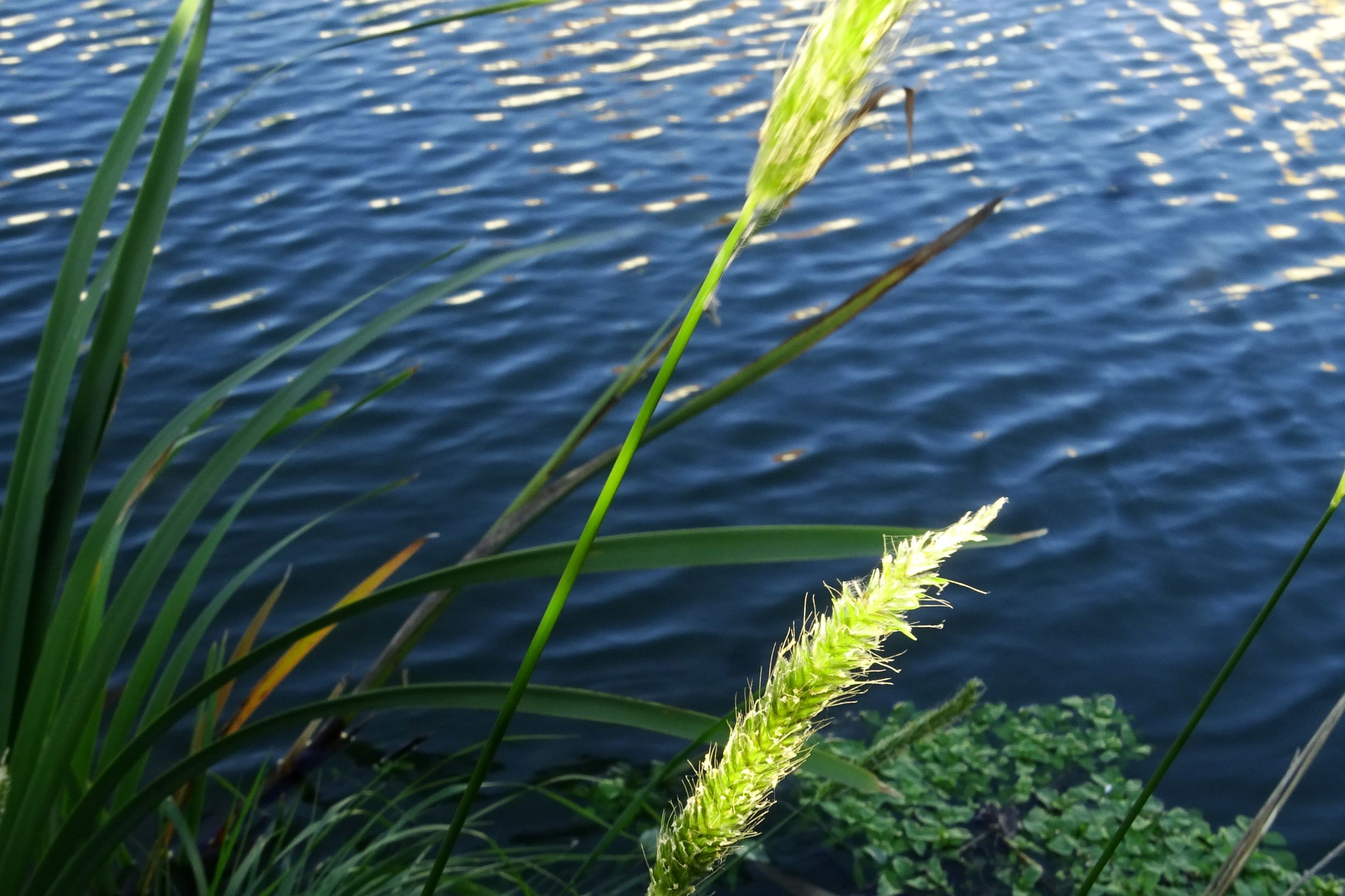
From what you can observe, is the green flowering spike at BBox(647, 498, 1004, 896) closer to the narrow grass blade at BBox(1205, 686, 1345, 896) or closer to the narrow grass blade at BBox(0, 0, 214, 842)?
the narrow grass blade at BBox(1205, 686, 1345, 896)

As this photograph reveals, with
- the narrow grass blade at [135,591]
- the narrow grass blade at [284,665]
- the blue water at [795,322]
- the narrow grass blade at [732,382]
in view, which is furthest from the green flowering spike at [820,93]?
the blue water at [795,322]

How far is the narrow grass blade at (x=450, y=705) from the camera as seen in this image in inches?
45.4

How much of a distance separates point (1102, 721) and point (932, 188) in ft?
10.6

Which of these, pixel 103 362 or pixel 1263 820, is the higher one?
pixel 103 362

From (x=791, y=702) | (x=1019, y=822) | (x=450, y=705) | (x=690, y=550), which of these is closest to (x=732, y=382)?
(x=690, y=550)

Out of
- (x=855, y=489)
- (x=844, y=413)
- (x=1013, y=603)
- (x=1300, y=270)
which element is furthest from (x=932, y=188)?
(x=1013, y=603)

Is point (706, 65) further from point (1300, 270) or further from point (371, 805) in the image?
point (371, 805)

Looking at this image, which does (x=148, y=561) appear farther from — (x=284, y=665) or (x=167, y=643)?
(x=284, y=665)

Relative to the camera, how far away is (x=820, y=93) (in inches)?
24.0

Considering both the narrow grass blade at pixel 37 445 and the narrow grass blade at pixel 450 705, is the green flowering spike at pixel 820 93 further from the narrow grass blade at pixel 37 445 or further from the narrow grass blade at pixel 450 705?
the narrow grass blade at pixel 37 445

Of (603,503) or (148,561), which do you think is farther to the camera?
(148,561)

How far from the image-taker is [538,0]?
103 centimetres

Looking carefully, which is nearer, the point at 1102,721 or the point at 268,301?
the point at 1102,721

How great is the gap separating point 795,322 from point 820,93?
3.79m
